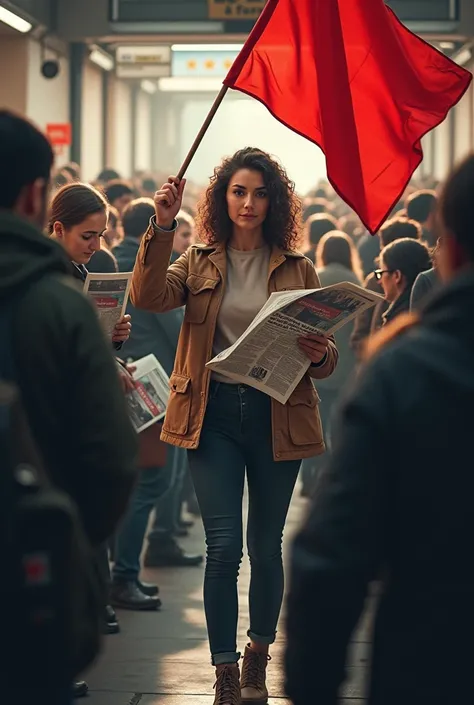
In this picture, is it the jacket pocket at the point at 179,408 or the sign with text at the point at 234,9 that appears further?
the sign with text at the point at 234,9

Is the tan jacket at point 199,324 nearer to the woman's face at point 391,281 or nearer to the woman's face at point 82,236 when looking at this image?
the woman's face at point 82,236

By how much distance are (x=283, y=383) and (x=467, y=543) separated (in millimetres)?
2797

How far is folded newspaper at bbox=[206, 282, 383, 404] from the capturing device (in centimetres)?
475

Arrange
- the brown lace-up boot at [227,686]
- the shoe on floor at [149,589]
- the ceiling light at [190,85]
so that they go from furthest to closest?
the ceiling light at [190,85] → the shoe on floor at [149,589] → the brown lace-up boot at [227,686]

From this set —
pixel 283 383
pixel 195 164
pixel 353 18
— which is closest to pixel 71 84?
pixel 353 18

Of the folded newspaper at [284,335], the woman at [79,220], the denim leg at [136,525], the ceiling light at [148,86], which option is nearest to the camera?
the folded newspaper at [284,335]

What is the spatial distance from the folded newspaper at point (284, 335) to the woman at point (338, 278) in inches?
170

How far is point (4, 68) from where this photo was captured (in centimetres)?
1761

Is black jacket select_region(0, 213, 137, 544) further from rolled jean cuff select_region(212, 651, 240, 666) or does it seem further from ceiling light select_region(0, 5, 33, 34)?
ceiling light select_region(0, 5, 33, 34)

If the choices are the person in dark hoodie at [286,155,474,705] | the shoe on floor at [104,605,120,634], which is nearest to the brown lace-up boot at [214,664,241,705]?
the shoe on floor at [104,605,120,634]

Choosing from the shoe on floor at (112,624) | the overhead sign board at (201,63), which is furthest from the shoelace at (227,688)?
the overhead sign board at (201,63)

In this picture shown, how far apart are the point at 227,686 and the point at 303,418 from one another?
96 cm

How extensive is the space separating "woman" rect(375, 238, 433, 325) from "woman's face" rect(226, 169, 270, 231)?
5.58ft

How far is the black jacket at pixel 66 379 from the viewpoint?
256 centimetres
